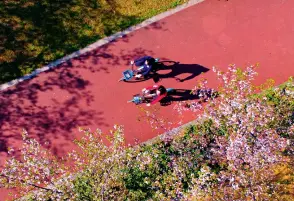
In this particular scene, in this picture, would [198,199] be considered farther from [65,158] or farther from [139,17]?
[139,17]

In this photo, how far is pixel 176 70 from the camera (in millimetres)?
20156

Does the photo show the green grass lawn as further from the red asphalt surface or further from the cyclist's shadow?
the cyclist's shadow

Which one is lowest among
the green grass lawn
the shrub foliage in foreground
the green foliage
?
the green foliage

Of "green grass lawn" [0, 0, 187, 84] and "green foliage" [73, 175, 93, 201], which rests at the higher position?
"green grass lawn" [0, 0, 187, 84]

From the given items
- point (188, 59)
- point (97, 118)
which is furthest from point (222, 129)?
point (97, 118)

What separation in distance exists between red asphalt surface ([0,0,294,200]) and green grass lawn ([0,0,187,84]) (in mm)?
978

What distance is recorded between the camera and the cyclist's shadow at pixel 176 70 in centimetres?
2006

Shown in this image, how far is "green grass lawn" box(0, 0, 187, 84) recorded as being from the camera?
805 inches

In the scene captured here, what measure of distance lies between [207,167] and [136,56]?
357 inches

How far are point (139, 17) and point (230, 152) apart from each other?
11.0 meters

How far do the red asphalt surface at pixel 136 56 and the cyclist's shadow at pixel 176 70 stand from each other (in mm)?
131

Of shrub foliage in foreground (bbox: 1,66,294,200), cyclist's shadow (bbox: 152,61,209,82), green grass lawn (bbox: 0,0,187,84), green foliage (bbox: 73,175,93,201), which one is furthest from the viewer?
green grass lawn (bbox: 0,0,187,84)

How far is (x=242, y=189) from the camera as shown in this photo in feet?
49.2

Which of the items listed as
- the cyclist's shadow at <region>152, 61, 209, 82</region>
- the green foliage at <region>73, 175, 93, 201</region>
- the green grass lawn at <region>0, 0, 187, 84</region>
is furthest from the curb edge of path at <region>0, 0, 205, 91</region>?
the green foliage at <region>73, 175, 93, 201</region>
